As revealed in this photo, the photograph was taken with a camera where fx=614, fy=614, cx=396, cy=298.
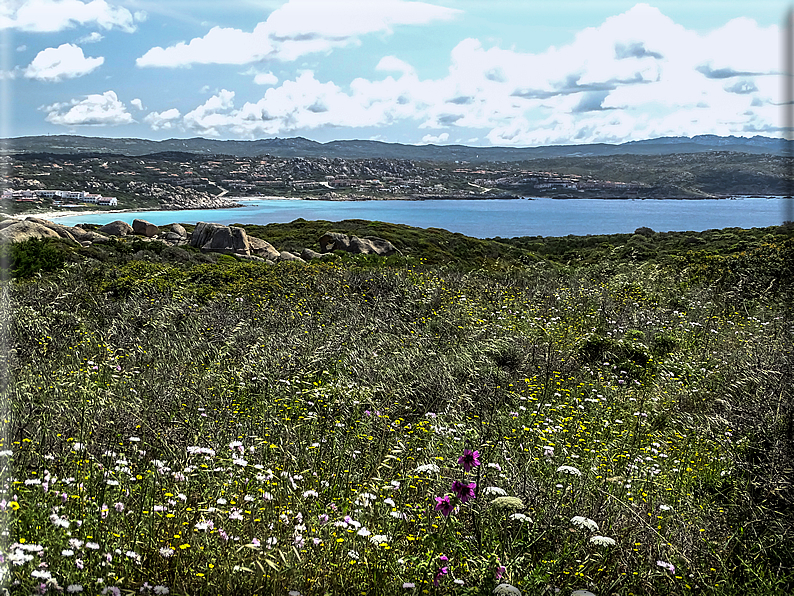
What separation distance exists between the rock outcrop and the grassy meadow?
1761 cm

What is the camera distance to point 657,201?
15162 cm

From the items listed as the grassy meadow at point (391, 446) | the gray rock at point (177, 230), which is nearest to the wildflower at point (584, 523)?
the grassy meadow at point (391, 446)

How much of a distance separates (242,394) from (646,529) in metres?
3.92

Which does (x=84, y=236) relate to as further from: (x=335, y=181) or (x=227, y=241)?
(x=335, y=181)

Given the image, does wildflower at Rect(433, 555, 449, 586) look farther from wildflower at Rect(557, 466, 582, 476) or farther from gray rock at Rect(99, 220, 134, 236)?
gray rock at Rect(99, 220, 134, 236)

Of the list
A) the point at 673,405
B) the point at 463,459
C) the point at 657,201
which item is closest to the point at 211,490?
the point at 463,459

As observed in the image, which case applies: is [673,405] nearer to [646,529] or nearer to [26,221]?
[646,529]

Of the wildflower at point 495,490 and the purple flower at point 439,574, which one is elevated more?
the wildflower at point 495,490

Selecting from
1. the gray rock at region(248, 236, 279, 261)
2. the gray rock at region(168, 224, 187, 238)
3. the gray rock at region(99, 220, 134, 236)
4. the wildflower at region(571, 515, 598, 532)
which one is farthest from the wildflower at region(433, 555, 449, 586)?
the gray rock at region(99, 220, 134, 236)

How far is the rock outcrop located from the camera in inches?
1118

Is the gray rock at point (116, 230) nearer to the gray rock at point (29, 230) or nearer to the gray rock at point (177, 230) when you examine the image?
the gray rock at point (177, 230)

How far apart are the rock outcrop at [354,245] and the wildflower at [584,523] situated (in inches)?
968

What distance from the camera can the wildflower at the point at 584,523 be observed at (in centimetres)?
307

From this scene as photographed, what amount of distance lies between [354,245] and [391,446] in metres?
24.2
